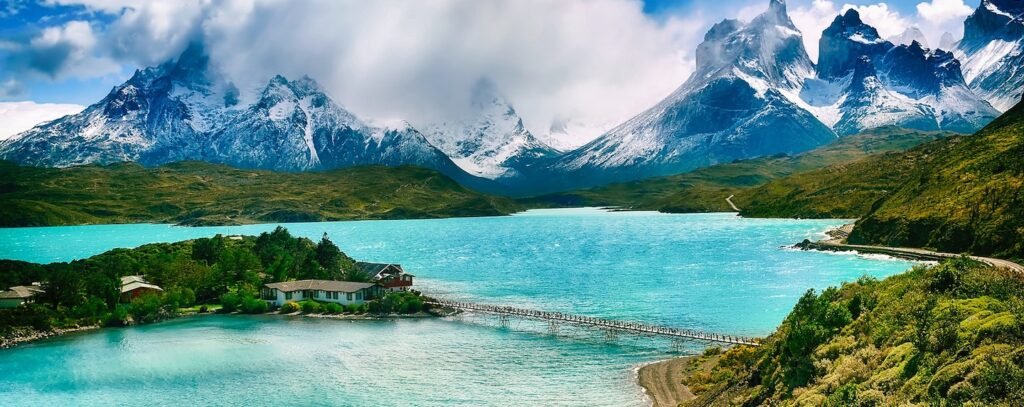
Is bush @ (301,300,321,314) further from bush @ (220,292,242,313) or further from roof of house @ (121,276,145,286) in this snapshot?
roof of house @ (121,276,145,286)

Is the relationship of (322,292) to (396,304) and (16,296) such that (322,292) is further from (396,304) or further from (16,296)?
(16,296)

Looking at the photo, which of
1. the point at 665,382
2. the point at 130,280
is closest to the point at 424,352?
the point at 665,382

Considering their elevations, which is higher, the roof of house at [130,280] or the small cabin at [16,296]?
the roof of house at [130,280]

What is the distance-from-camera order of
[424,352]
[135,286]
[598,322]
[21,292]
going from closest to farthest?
[424,352] → [598,322] → [21,292] → [135,286]

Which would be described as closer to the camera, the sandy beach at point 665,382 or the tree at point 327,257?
the sandy beach at point 665,382

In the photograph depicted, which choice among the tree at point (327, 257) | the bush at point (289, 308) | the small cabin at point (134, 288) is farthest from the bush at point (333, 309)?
the small cabin at point (134, 288)

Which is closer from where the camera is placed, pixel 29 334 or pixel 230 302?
pixel 29 334

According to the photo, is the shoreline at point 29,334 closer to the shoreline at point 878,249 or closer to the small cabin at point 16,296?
the small cabin at point 16,296

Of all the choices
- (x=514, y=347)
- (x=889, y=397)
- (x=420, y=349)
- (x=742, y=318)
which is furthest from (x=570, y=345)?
(x=889, y=397)
